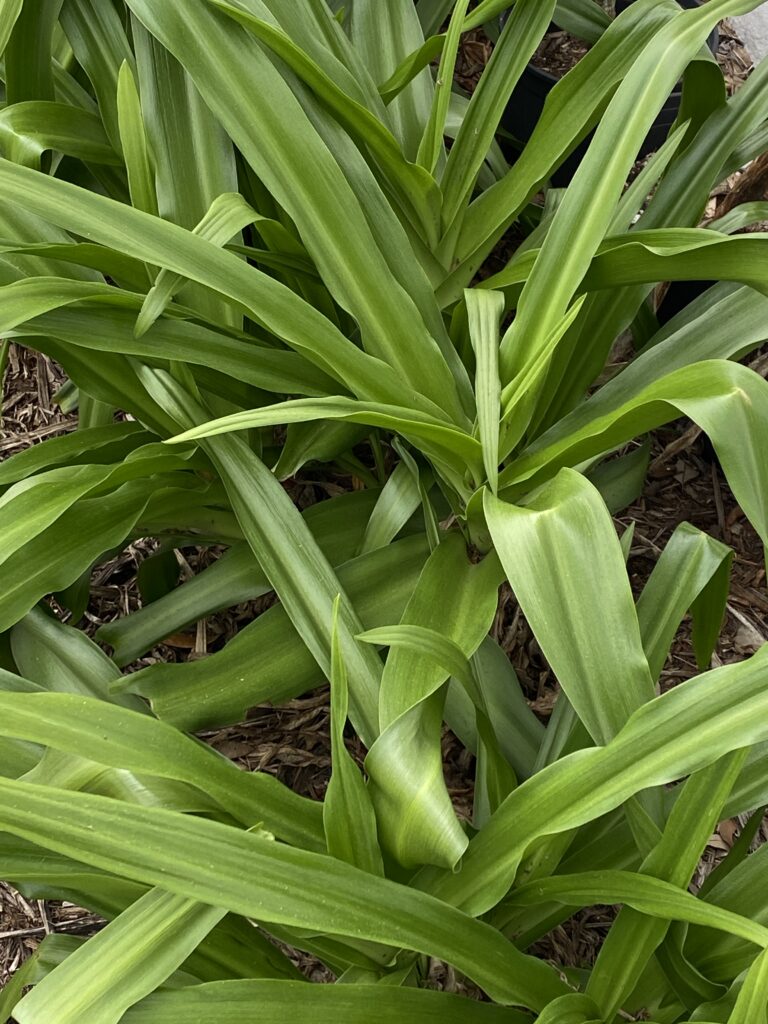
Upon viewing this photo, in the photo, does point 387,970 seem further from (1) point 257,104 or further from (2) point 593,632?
(1) point 257,104

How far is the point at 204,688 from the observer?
666mm

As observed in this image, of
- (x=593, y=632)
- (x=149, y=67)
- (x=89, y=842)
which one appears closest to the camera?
(x=89, y=842)

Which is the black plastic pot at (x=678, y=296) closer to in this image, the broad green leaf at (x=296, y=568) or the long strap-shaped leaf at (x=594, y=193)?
the long strap-shaped leaf at (x=594, y=193)

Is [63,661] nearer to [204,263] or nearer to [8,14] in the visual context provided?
[204,263]

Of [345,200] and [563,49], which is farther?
[563,49]

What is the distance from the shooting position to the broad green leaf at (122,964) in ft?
1.40

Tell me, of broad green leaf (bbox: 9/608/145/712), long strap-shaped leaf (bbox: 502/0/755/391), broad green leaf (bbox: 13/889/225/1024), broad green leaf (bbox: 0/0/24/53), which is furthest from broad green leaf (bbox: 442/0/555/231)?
broad green leaf (bbox: 13/889/225/1024)

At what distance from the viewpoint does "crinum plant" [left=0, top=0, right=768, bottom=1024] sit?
484 millimetres

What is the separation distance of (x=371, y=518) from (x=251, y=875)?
37 centimetres

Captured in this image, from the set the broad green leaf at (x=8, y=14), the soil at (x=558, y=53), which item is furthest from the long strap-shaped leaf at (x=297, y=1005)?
the soil at (x=558, y=53)

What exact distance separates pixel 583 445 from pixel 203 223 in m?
0.31

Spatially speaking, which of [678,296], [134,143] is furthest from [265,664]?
[678,296]

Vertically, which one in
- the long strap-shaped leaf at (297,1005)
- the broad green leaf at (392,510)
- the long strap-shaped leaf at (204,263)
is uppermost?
the long strap-shaped leaf at (204,263)

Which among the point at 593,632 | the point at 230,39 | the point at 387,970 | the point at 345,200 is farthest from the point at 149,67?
the point at 387,970
